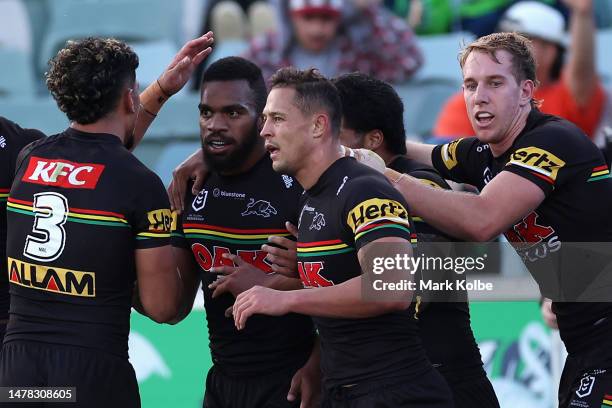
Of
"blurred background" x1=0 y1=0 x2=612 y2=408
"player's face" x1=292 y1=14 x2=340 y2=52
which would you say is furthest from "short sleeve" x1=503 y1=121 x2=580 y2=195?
"player's face" x1=292 y1=14 x2=340 y2=52

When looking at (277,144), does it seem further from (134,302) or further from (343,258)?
(134,302)

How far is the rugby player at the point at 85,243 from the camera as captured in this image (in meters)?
4.58

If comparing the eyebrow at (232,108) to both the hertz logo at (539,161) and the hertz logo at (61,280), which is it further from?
the hertz logo at (539,161)

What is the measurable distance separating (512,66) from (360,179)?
3.61 ft

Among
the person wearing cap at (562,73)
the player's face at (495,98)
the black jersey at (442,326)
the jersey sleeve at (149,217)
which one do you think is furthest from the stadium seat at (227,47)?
the jersey sleeve at (149,217)

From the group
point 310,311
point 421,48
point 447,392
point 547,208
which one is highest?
point 421,48

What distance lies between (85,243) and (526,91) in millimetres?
2099

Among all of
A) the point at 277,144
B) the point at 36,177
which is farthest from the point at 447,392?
the point at 36,177

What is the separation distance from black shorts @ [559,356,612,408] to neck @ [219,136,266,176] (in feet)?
5.73

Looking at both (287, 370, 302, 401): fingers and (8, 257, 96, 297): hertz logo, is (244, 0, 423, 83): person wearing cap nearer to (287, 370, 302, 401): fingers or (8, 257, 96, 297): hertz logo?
(287, 370, 302, 401): fingers

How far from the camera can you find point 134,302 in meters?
5.02

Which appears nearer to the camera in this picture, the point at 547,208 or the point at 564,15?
the point at 547,208

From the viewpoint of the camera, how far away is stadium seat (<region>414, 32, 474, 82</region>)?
10.6 metres

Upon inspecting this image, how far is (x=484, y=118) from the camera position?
500 cm
